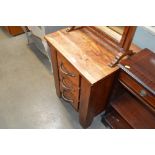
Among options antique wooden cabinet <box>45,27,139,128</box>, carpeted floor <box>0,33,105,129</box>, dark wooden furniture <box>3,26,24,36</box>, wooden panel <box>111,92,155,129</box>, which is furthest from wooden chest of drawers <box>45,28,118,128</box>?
dark wooden furniture <box>3,26,24,36</box>

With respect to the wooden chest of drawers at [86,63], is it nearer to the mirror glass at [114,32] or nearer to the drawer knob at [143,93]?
the mirror glass at [114,32]

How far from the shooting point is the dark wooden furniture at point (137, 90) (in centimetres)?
89

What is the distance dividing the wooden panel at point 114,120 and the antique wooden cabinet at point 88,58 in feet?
0.62

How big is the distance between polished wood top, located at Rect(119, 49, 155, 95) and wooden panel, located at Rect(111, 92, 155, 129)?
1.24 feet

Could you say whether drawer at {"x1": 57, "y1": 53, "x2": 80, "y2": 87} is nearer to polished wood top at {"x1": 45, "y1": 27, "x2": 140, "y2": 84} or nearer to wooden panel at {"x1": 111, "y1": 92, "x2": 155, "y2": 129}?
polished wood top at {"x1": 45, "y1": 27, "x2": 140, "y2": 84}

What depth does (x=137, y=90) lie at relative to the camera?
939 millimetres

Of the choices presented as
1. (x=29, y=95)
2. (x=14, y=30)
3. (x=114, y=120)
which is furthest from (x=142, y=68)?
(x=14, y=30)

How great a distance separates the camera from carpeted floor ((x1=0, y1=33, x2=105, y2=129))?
1.57 metres

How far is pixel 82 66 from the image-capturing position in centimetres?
98

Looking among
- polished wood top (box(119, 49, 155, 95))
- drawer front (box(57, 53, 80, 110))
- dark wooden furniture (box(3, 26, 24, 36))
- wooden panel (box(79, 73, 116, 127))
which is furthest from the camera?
dark wooden furniture (box(3, 26, 24, 36))

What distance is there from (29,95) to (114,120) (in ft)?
3.03

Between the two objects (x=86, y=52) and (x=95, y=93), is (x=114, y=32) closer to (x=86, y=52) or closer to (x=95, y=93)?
(x=86, y=52)

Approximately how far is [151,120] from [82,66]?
625 mm
